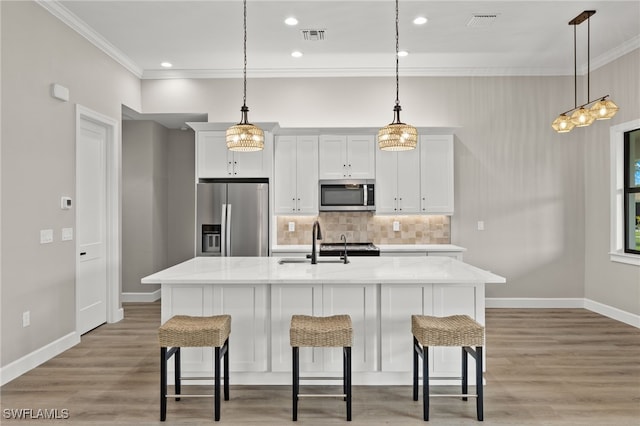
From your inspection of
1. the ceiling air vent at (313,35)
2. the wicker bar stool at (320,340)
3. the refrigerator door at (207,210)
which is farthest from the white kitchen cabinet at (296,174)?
the wicker bar stool at (320,340)

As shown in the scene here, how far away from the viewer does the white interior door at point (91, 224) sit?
13.6 feet

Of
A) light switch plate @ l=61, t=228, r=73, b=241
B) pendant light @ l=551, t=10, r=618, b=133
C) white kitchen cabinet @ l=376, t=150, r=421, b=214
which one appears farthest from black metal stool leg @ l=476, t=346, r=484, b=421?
light switch plate @ l=61, t=228, r=73, b=241

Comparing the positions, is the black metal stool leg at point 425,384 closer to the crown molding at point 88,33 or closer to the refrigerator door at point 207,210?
the refrigerator door at point 207,210

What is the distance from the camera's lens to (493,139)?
17.9 feet

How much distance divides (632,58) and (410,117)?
249 centimetres

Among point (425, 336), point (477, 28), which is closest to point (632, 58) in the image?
point (477, 28)

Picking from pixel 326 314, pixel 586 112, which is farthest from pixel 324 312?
Result: pixel 586 112

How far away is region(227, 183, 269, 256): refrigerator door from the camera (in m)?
4.91

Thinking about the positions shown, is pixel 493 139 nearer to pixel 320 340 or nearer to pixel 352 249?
pixel 352 249

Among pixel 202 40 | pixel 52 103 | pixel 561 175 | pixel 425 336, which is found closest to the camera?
pixel 425 336

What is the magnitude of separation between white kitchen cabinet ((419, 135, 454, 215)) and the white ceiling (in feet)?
3.22

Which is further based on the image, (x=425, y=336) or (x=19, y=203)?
(x=19, y=203)

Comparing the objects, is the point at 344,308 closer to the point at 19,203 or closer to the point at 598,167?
the point at 19,203

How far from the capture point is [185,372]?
2.96 meters
